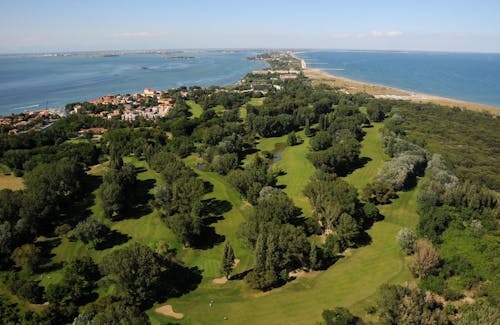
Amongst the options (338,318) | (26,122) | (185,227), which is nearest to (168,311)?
(185,227)

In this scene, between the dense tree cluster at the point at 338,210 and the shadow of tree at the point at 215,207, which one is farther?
the shadow of tree at the point at 215,207

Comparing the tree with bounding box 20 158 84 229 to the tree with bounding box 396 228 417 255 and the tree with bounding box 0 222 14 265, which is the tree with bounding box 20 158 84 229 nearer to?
the tree with bounding box 0 222 14 265

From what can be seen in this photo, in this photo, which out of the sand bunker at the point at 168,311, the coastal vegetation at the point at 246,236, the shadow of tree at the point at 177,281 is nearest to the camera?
the sand bunker at the point at 168,311

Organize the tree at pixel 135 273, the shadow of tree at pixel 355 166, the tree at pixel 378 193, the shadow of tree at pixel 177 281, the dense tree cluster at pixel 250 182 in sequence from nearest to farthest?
the tree at pixel 135 273 < the shadow of tree at pixel 177 281 < the dense tree cluster at pixel 250 182 < the tree at pixel 378 193 < the shadow of tree at pixel 355 166

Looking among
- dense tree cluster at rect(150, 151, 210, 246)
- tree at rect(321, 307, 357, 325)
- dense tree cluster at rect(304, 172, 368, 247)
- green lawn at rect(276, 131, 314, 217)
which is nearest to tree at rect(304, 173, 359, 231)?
dense tree cluster at rect(304, 172, 368, 247)

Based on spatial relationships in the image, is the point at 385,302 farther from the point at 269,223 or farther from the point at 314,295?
the point at 269,223

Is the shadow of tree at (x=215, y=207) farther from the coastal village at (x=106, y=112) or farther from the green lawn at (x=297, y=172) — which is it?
the coastal village at (x=106, y=112)

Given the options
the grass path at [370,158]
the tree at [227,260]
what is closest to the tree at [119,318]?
the tree at [227,260]

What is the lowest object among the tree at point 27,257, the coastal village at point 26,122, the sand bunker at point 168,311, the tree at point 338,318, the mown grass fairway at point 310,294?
the sand bunker at point 168,311
